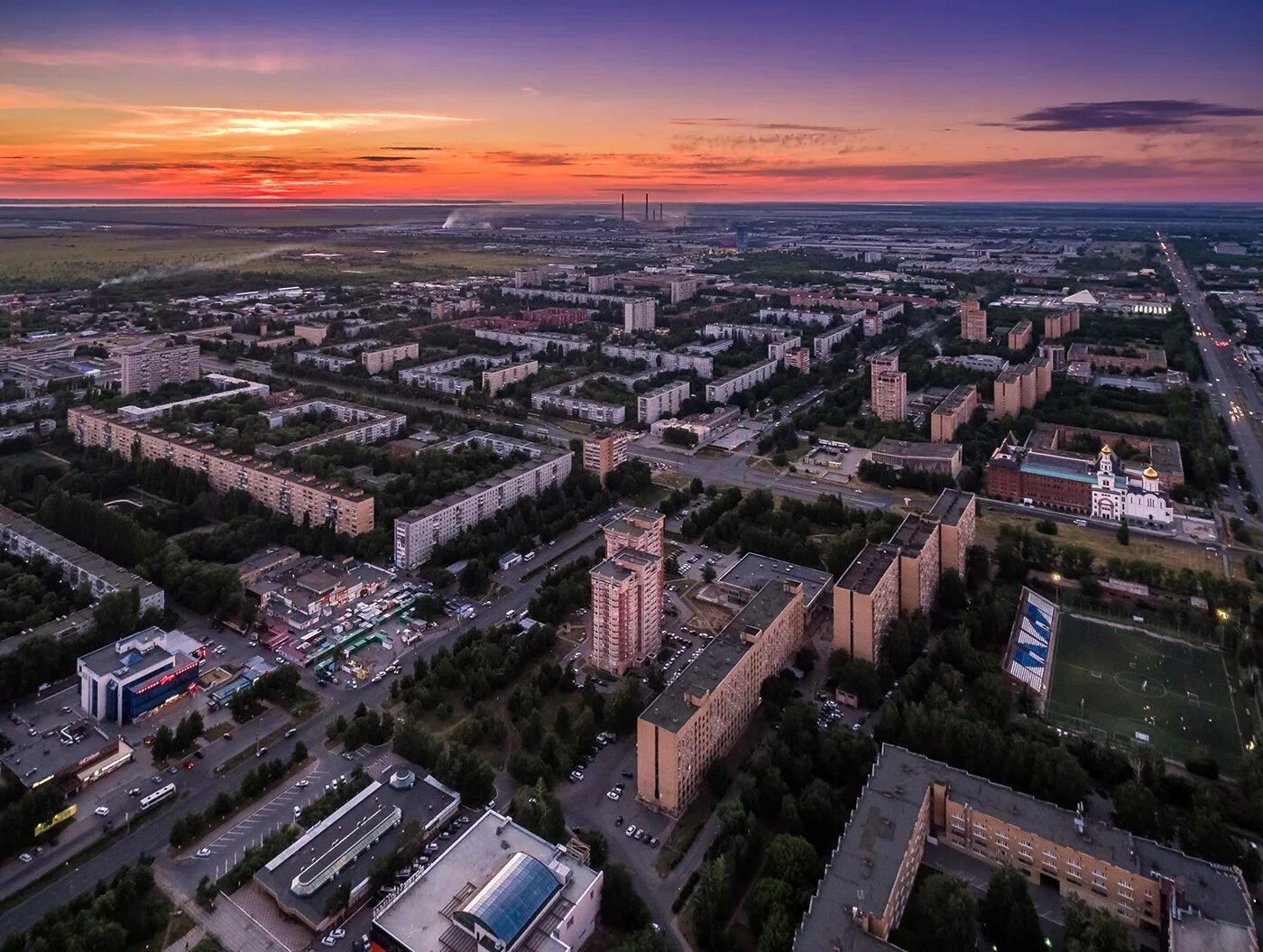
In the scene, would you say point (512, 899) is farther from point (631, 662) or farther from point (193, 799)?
point (631, 662)

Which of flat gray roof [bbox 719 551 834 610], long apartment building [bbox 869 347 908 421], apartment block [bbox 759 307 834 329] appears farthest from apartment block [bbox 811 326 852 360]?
flat gray roof [bbox 719 551 834 610]

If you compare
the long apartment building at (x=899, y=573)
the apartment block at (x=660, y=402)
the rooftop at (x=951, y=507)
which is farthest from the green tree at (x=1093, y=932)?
the apartment block at (x=660, y=402)

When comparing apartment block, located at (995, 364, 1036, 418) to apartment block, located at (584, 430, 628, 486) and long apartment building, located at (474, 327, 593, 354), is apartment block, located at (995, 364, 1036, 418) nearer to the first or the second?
apartment block, located at (584, 430, 628, 486)

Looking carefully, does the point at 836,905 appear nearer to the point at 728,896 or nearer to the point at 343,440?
the point at 728,896

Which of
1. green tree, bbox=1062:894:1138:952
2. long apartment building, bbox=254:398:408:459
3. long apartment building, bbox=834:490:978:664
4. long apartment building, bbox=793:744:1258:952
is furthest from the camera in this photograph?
long apartment building, bbox=254:398:408:459

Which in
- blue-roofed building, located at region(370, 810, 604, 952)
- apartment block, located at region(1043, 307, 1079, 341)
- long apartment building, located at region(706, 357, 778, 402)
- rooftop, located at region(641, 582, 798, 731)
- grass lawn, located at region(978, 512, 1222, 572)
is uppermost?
apartment block, located at region(1043, 307, 1079, 341)

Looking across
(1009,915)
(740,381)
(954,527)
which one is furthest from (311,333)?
(1009,915)

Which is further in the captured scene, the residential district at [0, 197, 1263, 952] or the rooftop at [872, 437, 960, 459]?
the rooftop at [872, 437, 960, 459]
